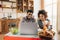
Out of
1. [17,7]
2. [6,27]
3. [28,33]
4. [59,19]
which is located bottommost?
[6,27]

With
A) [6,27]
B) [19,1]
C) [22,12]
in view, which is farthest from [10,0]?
[6,27]

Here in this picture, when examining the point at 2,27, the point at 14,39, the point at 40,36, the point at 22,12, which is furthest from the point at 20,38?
the point at 22,12

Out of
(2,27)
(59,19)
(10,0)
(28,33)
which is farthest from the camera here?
(10,0)

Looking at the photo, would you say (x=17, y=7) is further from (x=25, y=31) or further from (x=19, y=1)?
(x=25, y=31)

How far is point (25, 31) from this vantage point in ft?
6.42

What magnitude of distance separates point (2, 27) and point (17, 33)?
4.39 m

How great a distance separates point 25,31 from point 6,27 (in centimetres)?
447

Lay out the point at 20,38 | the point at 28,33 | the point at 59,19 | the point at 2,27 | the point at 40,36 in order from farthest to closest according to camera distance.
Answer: the point at 2,27 → the point at 59,19 → the point at 28,33 → the point at 20,38 → the point at 40,36

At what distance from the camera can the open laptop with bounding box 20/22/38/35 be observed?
1.92 metres

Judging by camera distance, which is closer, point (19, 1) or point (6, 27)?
point (6, 27)

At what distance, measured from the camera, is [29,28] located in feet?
6.33

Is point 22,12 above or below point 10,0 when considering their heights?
below

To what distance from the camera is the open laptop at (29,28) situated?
75.7 inches

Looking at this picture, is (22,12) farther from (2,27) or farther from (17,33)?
(17,33)
